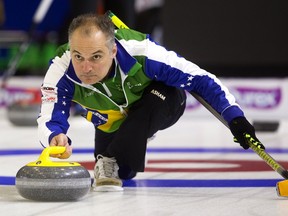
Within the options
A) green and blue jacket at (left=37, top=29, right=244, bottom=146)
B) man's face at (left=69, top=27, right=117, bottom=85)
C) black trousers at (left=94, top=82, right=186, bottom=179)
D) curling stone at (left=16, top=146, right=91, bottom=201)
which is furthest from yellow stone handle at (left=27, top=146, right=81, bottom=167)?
black trousers at (left=94, top=82, right=186, bottom=179)

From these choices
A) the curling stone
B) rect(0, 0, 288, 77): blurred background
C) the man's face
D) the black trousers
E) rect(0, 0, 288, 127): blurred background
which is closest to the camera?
the curling stone

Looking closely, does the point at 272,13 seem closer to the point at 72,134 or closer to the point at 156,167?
the point at 72,134

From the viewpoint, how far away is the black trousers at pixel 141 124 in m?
3.14

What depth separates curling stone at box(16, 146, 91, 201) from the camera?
8.89 ft

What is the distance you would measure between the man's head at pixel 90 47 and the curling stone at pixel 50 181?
1.01ft

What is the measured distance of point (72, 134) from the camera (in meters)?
6.03

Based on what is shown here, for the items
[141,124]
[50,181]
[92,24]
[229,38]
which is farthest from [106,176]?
[229,38]

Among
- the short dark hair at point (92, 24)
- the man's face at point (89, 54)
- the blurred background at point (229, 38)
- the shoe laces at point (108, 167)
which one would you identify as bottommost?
the shoe laces at point (108, 167)

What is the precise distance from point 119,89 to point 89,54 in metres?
0.33

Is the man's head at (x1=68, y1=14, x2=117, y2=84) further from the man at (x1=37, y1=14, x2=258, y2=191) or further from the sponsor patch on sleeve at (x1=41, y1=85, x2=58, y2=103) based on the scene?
the sponsor patch on sleeve at (x1=41, y1=85, x2=58, y2=103)

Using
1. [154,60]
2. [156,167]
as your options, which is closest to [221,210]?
[154,60]

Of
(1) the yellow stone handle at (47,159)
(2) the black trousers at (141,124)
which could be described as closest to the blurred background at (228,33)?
(2) the black trousers at (141,124)

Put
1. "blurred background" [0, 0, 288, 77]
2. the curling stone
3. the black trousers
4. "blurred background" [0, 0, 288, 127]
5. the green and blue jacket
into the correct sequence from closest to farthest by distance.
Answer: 1. the curling stone
2. the green and blue jacket
3. the black trousers
4. "blurred background" [0, 0, 288, 127]
5. "blurred background" [0, 0, 288, 77]

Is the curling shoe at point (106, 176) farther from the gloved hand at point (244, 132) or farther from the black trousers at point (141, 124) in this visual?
the gloved hand at point (244, 132)
